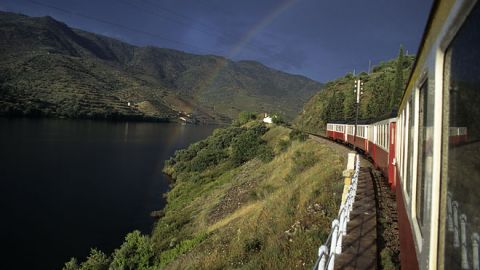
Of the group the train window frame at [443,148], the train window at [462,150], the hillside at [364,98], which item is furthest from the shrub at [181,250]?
the hillside at [364,98]

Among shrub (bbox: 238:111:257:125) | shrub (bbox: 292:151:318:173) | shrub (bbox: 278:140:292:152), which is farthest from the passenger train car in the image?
shrub (bbox: 238:111:257:125)

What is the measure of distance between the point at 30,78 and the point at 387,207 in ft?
700

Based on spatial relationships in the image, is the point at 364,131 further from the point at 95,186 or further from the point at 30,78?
the point at 30,78

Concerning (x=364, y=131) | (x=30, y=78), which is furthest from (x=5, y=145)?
(x=30, y=78)

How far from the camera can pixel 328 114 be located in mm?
84688

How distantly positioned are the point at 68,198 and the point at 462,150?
40.5 metres

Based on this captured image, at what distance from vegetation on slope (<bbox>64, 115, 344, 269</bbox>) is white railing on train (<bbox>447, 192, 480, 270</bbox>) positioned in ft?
18.1

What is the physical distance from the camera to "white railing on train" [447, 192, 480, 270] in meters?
1.60

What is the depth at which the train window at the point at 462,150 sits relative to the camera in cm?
158

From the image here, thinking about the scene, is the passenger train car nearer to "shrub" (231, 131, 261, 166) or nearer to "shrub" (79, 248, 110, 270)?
"shrub" (79, 248, 110, 270)

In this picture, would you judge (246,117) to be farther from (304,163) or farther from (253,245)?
(253,245)

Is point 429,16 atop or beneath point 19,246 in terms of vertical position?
atop

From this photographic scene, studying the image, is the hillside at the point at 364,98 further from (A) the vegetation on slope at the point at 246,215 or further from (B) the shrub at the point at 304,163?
(B) the shrub at the point at 304,163

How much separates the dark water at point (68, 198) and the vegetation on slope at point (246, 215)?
12.1ft
